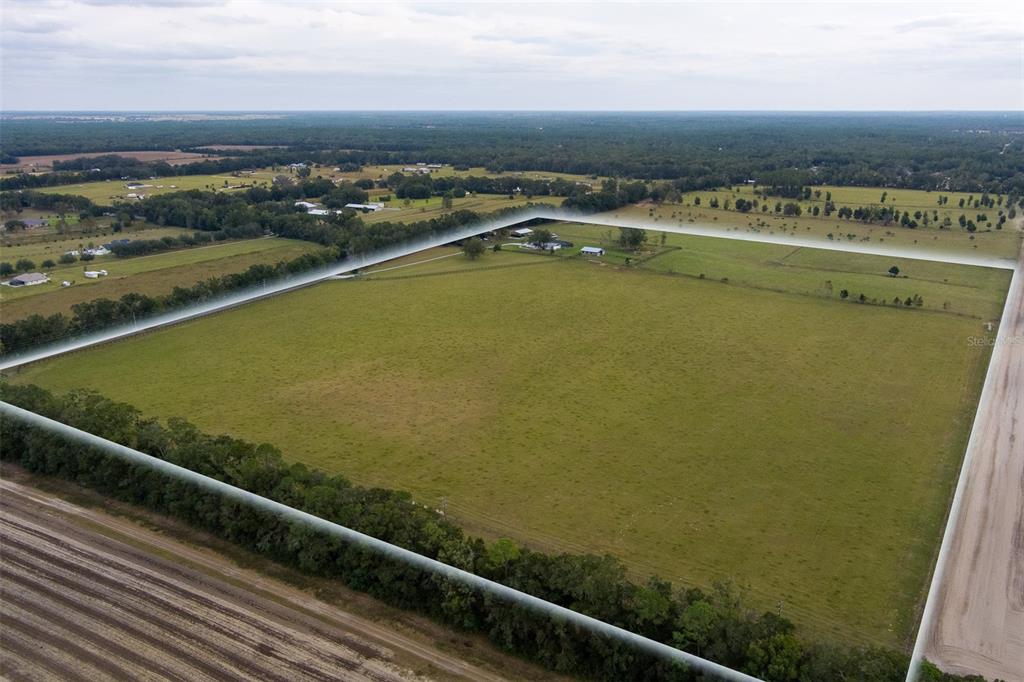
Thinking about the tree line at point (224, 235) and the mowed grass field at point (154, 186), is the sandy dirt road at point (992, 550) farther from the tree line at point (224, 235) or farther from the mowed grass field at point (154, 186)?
the mowed grass field at point (154, 186)

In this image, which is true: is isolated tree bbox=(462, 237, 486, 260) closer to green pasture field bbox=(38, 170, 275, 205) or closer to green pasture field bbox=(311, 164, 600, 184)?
green pasture field bbox=(311, 164, 600, 184)

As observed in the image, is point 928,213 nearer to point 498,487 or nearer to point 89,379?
point 498,487

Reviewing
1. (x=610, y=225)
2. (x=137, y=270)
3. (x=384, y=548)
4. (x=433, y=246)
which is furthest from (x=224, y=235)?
(x=384, y=548)

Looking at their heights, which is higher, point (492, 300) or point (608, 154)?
point (608, 154)

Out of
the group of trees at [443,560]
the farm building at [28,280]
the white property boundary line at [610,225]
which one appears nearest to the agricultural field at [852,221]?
the white property boundary line at [610,225]

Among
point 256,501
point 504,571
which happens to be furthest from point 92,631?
point 504,571

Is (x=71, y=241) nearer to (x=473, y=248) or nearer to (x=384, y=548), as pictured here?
(x=473, y=248)
